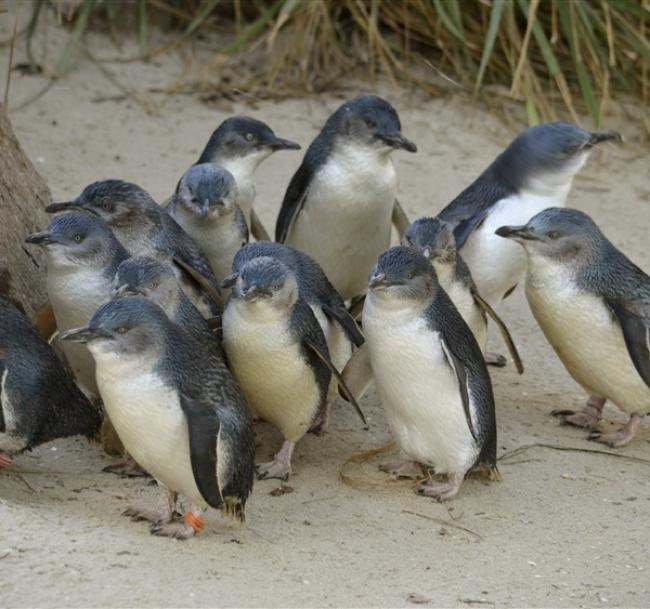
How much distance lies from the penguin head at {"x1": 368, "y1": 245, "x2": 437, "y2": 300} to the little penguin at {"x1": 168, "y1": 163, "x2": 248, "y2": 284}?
3.45ft

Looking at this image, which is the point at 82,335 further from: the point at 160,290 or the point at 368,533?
the point at 368,533

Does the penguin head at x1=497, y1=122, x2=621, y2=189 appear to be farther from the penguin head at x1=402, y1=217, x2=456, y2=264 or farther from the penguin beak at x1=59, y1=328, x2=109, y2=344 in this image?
the penguin beak at x1=59, y1=328, x2=109, y2=344

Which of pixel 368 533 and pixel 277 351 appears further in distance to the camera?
pixel 277 351

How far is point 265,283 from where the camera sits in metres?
4.64

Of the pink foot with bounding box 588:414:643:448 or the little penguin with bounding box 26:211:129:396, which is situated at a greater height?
the little penguin with bounding box 26:211:129:396

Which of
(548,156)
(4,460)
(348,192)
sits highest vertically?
(548,156)

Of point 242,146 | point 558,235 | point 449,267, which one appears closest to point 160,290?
point 449,267

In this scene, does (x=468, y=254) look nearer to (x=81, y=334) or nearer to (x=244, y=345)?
(x=244, y=345)

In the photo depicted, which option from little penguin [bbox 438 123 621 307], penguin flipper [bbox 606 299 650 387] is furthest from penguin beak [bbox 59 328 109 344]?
little penguin [bbox 438 123 621 307]

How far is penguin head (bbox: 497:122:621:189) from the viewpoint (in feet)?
20.9

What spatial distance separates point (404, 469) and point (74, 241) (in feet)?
4.87

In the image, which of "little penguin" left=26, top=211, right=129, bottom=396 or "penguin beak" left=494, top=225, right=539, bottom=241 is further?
"penguin beak" left=494, top=225, right=539, bottom=241

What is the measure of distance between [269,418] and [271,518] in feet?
1.73

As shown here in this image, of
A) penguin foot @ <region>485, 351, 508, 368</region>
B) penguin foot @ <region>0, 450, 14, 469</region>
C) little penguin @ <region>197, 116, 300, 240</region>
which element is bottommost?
penguin foot @ <region>485, 351, 508, 368</region>
